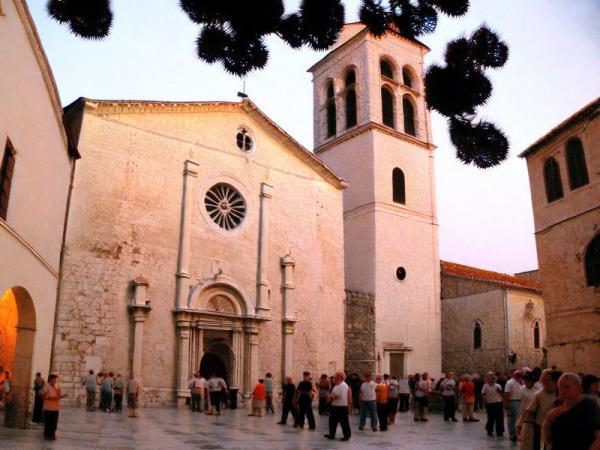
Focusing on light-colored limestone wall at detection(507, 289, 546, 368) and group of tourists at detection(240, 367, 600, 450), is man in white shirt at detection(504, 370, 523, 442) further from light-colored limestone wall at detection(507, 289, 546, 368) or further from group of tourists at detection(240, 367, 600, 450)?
light-colored limestone wall at detection(507, 289, 546, 368)

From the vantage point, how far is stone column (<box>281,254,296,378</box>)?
20062mm

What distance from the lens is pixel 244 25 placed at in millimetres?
3969

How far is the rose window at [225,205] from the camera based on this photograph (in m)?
20.1

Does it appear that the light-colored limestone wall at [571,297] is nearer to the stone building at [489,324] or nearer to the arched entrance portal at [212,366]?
the stone building at [489,324]

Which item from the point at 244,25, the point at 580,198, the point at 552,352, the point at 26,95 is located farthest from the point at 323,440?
the point at 580,198

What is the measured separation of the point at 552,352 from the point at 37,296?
1449 centimetres

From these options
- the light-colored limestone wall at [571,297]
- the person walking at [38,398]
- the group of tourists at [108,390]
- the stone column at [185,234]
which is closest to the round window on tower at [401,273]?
the light-colored limestone wall at [571,297]

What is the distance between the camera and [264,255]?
808 inches

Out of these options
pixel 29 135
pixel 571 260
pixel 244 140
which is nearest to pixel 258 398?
pixel 29 135

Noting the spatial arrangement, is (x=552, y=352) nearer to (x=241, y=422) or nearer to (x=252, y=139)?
(x=241, y=422)

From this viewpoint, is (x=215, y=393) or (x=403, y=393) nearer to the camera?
(x=215, y=393)

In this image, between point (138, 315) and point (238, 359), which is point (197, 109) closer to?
point (138, 315)

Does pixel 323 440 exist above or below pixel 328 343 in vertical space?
below

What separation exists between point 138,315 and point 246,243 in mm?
4780
